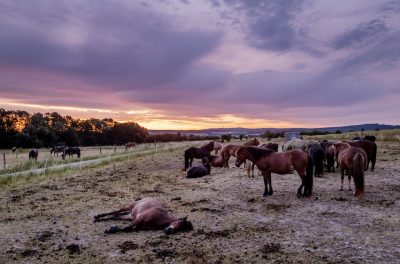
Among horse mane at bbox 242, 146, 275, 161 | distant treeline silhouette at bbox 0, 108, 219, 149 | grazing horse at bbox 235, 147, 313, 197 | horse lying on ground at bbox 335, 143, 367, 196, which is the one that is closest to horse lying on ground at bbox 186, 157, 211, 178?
grazing horse at bbox 235, 147, 313, 197

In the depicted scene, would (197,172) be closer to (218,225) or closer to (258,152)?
(258,152)

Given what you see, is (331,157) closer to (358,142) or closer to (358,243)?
(358,142)

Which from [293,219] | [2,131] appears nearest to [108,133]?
[2,131]

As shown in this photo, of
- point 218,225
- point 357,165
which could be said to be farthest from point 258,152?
point 218,225

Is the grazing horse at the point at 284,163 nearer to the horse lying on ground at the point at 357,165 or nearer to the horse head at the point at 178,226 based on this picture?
the horse lying on ground at the point at 357,165

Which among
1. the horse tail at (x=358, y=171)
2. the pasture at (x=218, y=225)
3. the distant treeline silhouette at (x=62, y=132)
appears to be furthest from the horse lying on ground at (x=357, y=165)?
the distant treeline silhouette at (x=62, y=132)

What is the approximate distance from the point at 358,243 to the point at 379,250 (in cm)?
45

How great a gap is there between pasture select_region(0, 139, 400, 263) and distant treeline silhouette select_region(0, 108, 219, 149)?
6362 centimetres

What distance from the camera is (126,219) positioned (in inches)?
356

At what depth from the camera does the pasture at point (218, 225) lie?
671cm

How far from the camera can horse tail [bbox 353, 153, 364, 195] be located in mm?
11383

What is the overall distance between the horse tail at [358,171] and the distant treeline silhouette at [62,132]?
69.8m

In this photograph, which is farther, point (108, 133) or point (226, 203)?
point (108, 133)

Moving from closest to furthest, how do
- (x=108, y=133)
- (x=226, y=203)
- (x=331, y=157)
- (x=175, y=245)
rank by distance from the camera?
(x=175, y=245) → (x=226, y=203) → (x=331, y=157) → (x=108, y=133)
